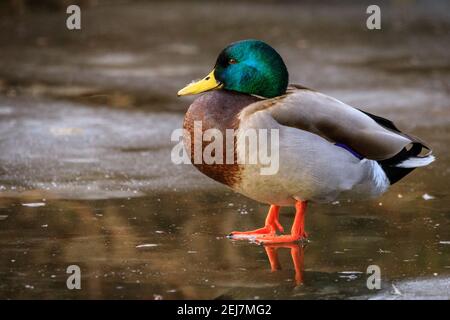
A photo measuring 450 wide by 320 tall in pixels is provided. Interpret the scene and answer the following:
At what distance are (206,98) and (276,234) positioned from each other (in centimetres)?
89

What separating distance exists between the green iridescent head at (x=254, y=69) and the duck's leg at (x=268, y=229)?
2.15 feet

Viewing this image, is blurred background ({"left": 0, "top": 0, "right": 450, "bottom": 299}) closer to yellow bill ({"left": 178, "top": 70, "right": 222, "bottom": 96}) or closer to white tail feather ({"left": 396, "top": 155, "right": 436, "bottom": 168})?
white tail feather ({"left": 396, "top": 155, "right": 436, "bottom": 168})

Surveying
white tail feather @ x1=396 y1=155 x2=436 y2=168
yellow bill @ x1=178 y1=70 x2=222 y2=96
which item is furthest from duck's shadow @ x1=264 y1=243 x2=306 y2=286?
yellow bill @ x1=178 y1=70 x2=222 y2=96

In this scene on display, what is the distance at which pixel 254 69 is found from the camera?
543 centimetres

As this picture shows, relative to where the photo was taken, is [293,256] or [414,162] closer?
[293,256]

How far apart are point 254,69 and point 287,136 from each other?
1.55ft

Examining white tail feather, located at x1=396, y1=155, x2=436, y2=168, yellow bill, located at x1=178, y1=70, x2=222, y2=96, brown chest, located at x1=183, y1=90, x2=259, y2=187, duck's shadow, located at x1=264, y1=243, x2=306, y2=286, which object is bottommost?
duck's shadow, located at x1=264, y1=243, x2=306, y2=286

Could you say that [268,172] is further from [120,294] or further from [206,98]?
[120,294]

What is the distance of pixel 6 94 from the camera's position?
973 centimetres

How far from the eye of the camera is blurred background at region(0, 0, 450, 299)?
474cm

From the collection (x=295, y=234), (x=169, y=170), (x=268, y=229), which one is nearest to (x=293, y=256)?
(x=295, y=234)

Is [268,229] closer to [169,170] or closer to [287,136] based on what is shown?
[287,136]

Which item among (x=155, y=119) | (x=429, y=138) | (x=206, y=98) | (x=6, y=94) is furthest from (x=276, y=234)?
(x=6, y=94)

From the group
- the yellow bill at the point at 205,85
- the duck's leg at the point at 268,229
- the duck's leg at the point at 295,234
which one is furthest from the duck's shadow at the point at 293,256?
the yellow bill at the point at 205,85
